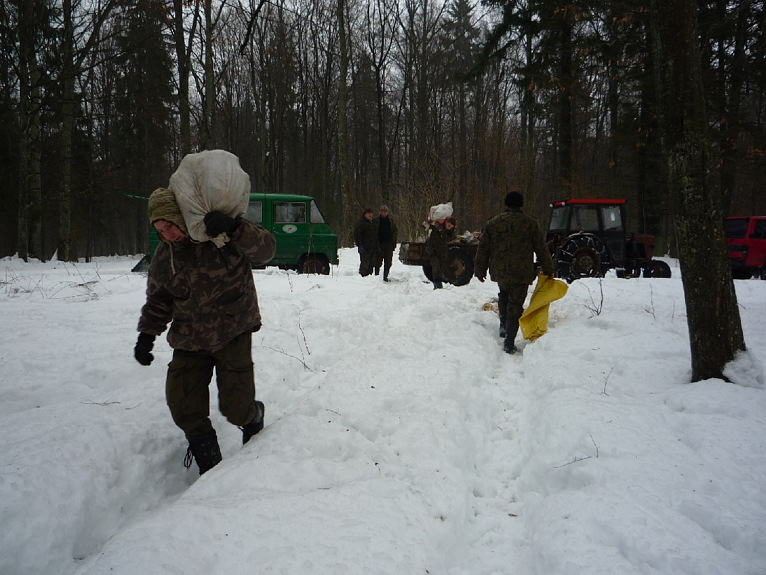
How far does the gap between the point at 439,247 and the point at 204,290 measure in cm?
688

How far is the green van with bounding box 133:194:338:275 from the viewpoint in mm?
10680

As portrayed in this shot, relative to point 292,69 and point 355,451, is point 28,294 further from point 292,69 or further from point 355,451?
point 292,69

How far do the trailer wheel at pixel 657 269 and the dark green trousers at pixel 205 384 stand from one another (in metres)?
11.5

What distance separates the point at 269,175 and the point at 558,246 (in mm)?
18885

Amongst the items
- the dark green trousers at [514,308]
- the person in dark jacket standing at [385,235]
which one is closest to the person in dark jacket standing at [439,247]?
the person in dark jacket standing at [385,235]

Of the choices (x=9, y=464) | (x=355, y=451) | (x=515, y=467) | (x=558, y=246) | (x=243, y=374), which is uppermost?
(x=558, y=246)

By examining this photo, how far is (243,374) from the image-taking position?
259 cm

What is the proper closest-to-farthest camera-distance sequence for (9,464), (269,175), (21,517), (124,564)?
(124,564), (21,517), (9,464), (269,175)

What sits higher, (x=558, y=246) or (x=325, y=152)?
(x=325, y=152)

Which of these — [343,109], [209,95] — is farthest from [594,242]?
[343,109]

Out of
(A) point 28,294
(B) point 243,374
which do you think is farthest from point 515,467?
(A) point 28,294

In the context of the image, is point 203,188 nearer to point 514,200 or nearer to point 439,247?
point 514,200

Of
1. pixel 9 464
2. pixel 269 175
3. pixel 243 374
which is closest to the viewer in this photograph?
pixel 9 464

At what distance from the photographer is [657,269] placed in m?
11.3
